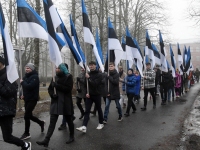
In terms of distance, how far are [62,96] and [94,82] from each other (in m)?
1.15

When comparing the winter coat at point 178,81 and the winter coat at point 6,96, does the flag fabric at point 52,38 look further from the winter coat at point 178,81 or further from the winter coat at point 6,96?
the winter coat at point 178,81

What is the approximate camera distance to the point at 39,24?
540cm

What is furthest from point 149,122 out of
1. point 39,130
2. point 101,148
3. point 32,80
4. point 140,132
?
point 32,80

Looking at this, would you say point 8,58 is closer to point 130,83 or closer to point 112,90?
point 112,90

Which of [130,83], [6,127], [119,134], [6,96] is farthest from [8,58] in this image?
[130,83]

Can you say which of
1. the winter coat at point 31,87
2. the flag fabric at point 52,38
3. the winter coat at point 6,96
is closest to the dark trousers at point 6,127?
the winter coat at point 6,96

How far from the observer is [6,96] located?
12.8 ft

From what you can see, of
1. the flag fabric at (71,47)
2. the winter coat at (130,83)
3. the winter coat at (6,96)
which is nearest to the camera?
the winter coat at (6,96)

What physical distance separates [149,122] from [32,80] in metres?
4.03

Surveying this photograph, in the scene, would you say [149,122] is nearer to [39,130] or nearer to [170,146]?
[170,146]

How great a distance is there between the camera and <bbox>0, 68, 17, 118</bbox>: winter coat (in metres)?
3.85

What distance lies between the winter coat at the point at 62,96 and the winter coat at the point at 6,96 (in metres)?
0.97

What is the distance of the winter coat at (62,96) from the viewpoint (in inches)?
187

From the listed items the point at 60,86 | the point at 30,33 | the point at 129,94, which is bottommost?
the point at 129,94
